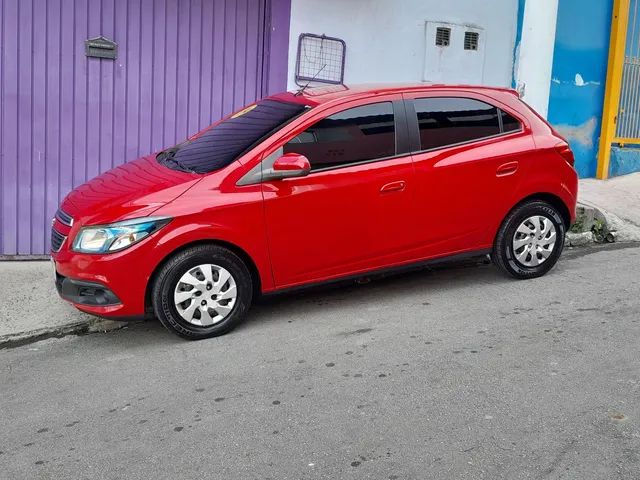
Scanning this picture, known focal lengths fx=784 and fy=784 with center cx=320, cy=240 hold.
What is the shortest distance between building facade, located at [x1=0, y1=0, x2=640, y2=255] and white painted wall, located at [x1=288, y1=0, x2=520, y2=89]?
0.01 m

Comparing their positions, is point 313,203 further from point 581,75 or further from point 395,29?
point 581,75

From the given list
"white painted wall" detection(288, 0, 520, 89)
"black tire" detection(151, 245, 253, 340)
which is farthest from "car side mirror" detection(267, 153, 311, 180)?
"white painted wall" detection(288, 0, 520, 89)

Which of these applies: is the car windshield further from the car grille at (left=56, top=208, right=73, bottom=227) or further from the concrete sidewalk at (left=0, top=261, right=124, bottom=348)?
the concrete sidewalk at (left=0, top=261, right=124, bottom=348)

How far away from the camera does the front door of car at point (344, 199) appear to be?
18.5 feet

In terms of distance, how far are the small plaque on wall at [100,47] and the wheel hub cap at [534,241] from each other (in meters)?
4.39

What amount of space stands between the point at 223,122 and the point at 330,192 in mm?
1412

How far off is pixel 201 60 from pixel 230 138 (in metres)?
2.53

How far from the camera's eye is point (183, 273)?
17.5 ft

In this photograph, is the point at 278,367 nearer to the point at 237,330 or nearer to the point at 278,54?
the point at 237,330

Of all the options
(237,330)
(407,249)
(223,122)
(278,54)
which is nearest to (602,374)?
(407,249)

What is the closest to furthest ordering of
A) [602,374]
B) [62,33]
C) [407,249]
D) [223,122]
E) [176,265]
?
[602,374], [176,265], [407,249], [223,122], [62,33]

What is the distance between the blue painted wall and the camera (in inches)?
397

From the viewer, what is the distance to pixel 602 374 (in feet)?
15.3

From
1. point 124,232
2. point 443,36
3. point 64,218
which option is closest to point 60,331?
point 64,218
